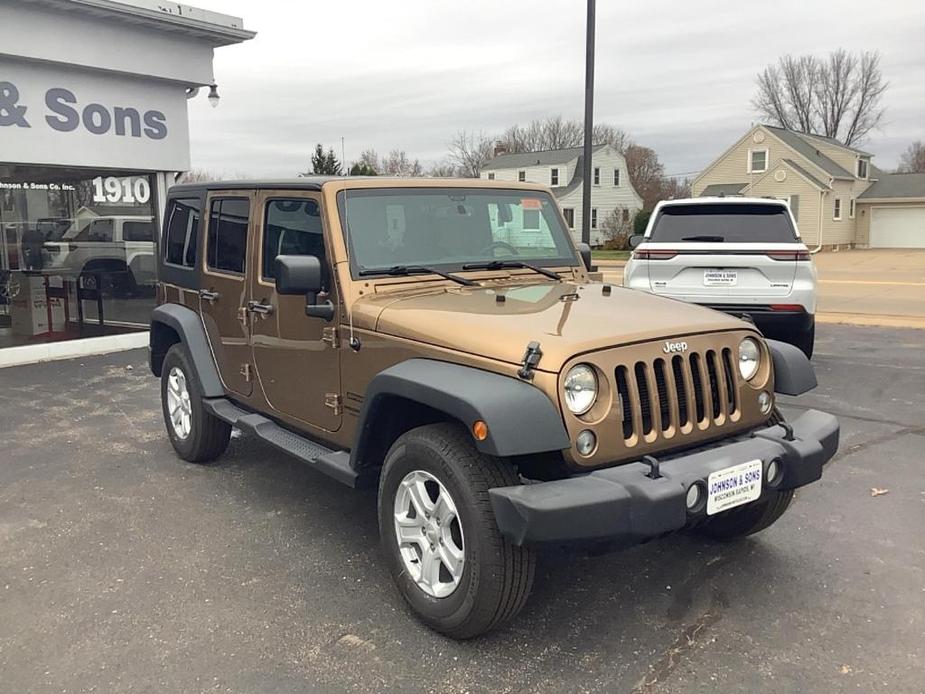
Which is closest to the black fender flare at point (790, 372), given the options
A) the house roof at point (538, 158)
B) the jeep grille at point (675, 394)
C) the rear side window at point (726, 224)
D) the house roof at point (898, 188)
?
the jeep grille at point (675, 394)

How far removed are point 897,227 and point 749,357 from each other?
47021 millimetres

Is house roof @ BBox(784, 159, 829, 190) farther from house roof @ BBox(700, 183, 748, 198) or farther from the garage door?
the garage door

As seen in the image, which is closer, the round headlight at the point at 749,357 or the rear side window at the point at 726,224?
the round headlight at the point at 749,357

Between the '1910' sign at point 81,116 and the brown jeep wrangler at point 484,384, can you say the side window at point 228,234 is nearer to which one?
the brown jeep wrangler at point 484,384

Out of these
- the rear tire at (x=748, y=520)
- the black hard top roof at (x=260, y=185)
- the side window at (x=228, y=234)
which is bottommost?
the rear tire at (x=748, y=520)

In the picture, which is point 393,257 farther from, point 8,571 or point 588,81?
point 588,81

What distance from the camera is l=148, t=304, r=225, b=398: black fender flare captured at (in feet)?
16.8

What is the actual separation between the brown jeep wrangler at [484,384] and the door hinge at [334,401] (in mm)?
13

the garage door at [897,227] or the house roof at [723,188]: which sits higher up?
the house roof at [723,188]

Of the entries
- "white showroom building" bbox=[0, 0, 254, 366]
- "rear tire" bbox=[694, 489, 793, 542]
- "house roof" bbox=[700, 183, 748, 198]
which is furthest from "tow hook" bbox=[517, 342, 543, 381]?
"house roof" bbox=[700, 183, 748, 198]

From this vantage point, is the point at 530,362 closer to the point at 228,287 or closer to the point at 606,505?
the point at 606,505

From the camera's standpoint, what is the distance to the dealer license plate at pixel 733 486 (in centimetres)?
298

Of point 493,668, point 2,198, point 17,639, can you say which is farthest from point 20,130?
point 493,668

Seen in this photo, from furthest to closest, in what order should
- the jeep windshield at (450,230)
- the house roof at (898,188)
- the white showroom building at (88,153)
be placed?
the house roof at (898,188), the white showroom building at (88,153), the jeep windshield at (450,230)
